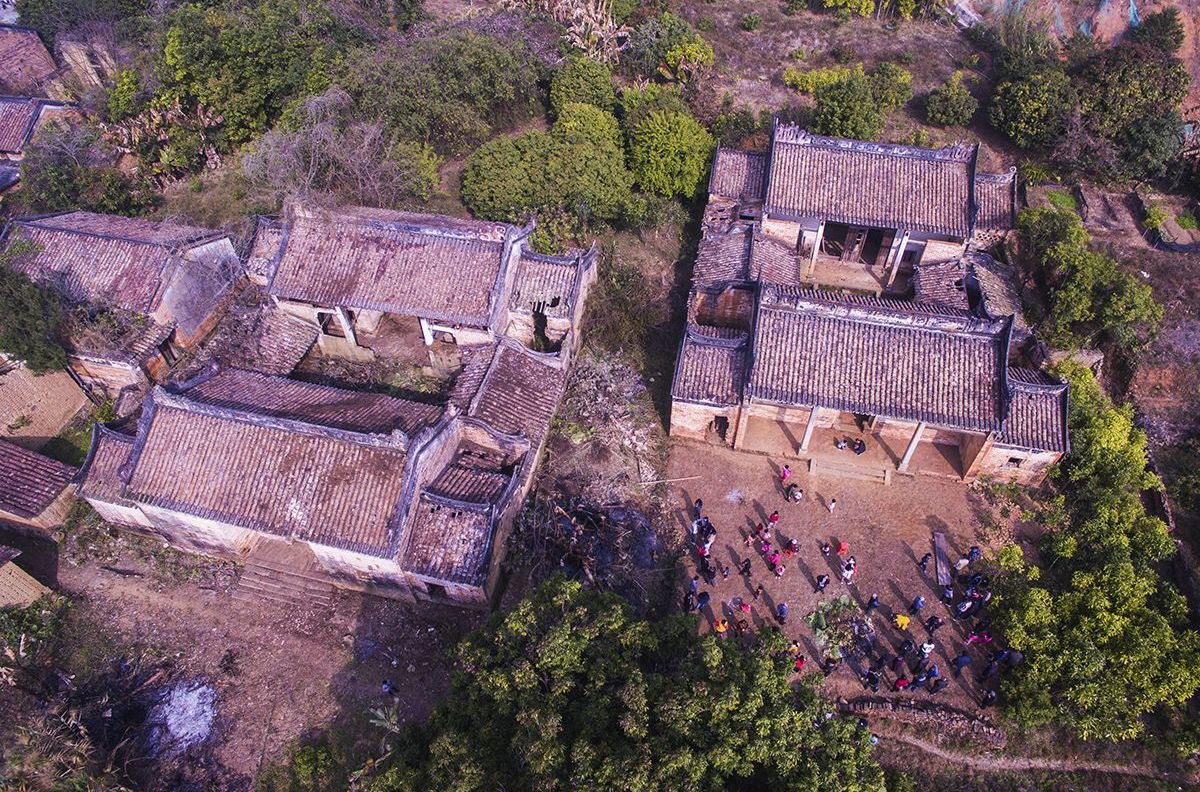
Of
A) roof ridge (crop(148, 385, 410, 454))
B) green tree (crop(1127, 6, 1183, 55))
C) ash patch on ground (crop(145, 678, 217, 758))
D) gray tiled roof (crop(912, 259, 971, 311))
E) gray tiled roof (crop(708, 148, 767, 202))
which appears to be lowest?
ash patch on ground (crop(145, 678, 217, 758))

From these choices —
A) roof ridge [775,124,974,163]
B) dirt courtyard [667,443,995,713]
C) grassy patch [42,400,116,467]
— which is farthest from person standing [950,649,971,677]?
grassy patch [42,400,116,467]

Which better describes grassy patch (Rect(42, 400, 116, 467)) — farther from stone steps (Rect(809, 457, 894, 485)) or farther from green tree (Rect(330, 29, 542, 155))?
stone steps (Rect(809, 457, 894, 485))

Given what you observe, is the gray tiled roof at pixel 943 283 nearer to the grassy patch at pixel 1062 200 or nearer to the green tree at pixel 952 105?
the grassy patch at pixel 1062 200

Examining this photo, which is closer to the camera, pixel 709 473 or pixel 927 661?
A: pixel 927 661

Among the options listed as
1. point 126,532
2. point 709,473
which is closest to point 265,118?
point 126,532

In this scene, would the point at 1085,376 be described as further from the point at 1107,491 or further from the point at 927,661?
the point at 927,661

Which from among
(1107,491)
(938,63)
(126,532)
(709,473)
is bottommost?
(126,532)

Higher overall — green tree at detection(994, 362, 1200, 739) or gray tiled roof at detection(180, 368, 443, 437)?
green tree at detection(994, 362, 1200, 739)
